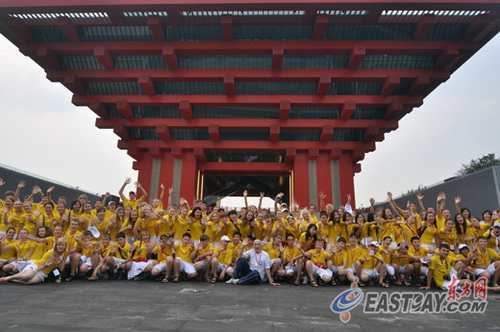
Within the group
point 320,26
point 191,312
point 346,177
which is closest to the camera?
point 191,312

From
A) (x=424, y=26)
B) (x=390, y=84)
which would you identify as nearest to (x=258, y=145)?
(x=390, y=84)

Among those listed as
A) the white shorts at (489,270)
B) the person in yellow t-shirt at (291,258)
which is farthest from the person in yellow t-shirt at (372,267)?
the white shorts at (489,270)

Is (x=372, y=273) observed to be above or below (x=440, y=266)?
below

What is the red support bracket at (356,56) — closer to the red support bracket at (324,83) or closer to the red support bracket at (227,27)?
the red support bracket at (324,83)

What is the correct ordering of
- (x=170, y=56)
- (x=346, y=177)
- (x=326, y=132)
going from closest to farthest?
1. (x=170, y=56)
2. (x=326, y=132)
3. (x=346, y=177)

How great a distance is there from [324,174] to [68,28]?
1478 centimetres

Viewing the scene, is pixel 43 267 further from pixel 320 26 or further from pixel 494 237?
pixel 320 26

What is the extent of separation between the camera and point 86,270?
6.32m

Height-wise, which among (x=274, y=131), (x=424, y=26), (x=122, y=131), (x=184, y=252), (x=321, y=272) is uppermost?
(x=424, y=26)

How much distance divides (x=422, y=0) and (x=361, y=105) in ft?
18.8

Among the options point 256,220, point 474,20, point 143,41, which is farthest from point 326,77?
point 256,220

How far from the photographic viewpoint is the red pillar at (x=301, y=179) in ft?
56.9

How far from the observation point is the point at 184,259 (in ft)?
21.5

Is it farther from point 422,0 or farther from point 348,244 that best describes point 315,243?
point 422,0
